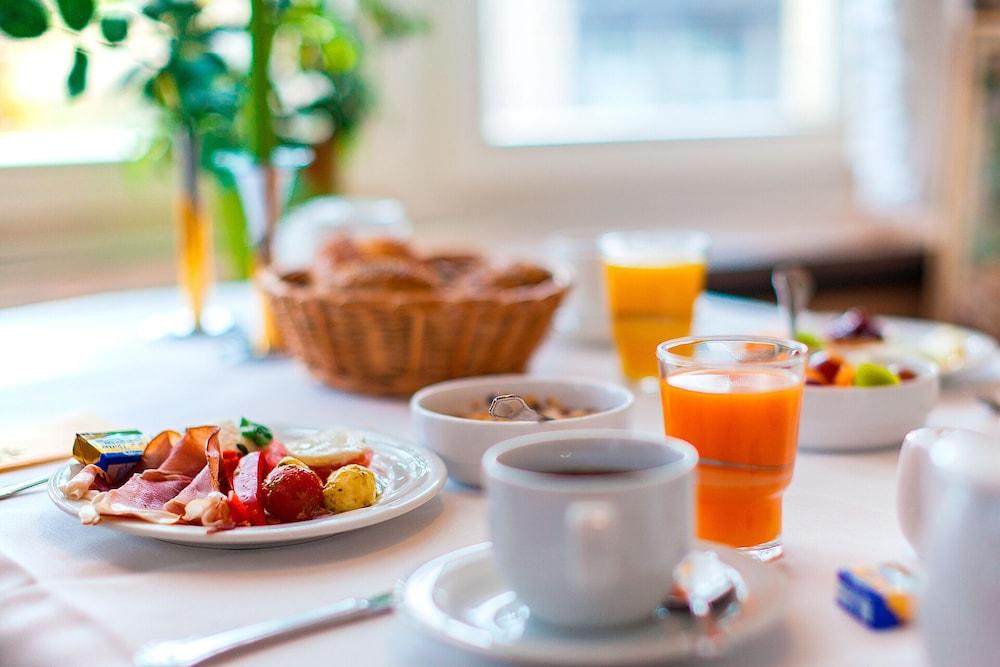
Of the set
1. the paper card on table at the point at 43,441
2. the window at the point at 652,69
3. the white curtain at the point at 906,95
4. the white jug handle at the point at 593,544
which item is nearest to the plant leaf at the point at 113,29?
the paper card on table at the point at 43,441

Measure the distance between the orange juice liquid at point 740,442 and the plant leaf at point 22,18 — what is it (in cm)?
83

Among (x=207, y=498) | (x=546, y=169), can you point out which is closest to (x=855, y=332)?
(x=207, y=498)

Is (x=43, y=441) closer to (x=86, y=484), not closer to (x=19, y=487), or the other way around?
(x=19, y=487)

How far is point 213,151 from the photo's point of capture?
4.96 feet

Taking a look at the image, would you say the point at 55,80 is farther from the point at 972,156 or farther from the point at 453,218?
the point at 972,156

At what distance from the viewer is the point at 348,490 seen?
2.37 feet

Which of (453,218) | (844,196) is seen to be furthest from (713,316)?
(844,196)

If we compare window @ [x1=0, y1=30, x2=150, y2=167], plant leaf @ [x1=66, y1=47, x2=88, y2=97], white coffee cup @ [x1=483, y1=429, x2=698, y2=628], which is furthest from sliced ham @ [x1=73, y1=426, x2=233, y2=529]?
window @ [x1=0, y1=30, x2=150, y2=167]

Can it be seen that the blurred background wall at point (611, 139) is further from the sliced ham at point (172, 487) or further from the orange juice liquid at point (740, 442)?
the orange juice liquid at point (740, 442)

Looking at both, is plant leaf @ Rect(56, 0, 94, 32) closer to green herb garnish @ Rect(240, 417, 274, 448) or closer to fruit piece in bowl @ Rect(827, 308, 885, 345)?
green herb garnish @ Rect(240, 417, 274, 448)

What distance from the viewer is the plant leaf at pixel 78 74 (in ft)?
4.00

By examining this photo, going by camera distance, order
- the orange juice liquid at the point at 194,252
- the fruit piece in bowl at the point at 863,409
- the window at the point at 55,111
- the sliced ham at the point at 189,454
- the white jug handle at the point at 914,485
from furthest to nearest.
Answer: the window at the point at 55,111
the orange juice liquid at the point at 194,252
the fruit piece in bowl at the point at 863,409
the sliced ham at the point at 189,454
the white jug handle at the point at 914,485

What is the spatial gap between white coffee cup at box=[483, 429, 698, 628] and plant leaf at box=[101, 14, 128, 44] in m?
0.89

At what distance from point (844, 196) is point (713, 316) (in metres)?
1.71
